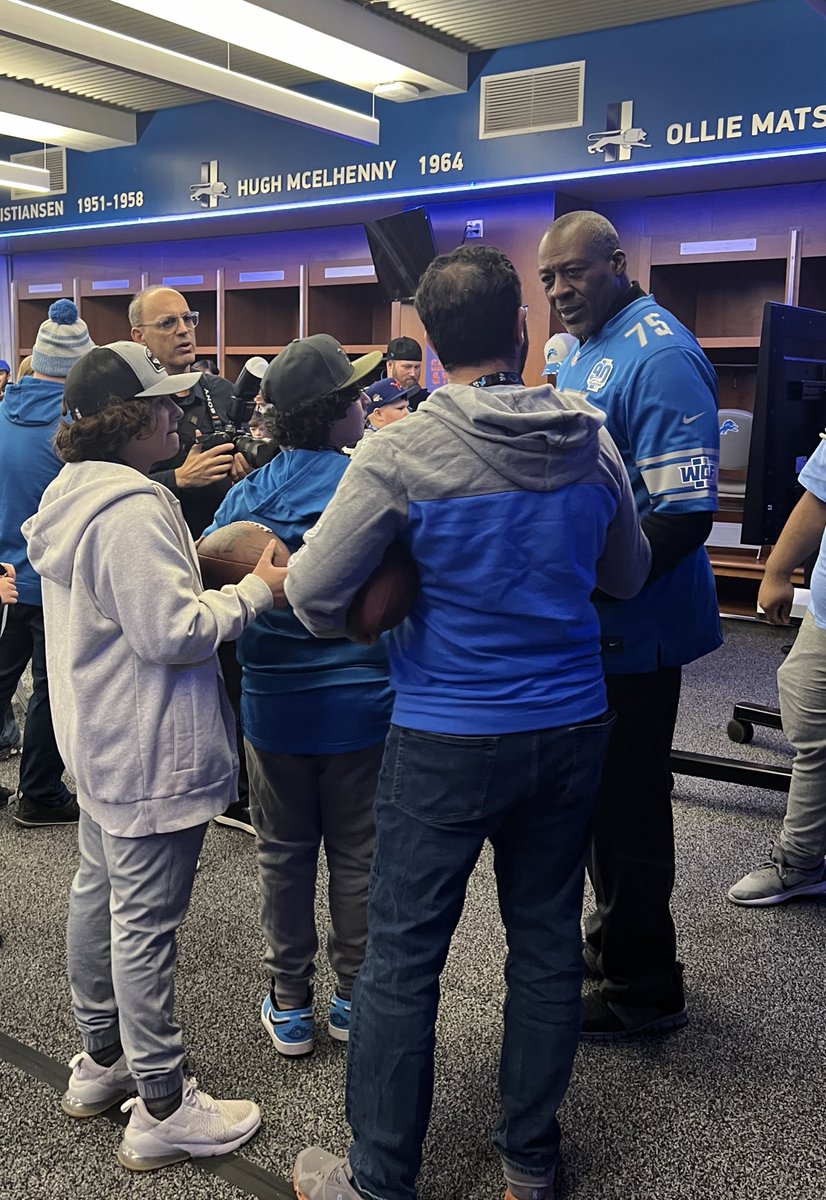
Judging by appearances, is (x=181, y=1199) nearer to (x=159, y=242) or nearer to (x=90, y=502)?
(x=90, y=502)

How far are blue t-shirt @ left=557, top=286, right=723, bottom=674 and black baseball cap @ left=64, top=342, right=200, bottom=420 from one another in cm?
82

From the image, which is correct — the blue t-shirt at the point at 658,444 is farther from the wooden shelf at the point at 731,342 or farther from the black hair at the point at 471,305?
the wooden shelf at the point at 731,342

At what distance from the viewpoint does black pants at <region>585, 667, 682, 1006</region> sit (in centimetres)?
218

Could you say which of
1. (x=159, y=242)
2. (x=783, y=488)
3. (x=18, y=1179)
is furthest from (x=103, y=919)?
(x=159, y=242)

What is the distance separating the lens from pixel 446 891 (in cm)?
156

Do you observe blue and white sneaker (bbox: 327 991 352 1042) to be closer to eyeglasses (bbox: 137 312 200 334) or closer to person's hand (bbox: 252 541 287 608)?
person's hand (bbox: 252 541 287 608)

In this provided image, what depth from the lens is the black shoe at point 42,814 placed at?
11.5ft

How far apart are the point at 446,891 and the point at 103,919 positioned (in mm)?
726

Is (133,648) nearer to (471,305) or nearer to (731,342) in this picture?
(471,305)

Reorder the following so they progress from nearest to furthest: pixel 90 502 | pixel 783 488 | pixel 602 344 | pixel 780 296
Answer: pixel 90 502 < pixel 602 344 < pixel 783 488 < pixel 780 296

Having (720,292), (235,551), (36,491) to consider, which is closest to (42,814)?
(36,491)

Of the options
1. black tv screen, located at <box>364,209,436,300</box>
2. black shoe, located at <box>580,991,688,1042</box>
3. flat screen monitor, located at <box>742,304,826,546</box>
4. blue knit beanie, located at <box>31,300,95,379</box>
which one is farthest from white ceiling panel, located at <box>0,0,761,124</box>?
black shoe, located at <box>580,991,688,1042</box>

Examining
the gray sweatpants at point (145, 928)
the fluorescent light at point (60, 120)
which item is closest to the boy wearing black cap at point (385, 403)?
the gray sweatpants at point (145, 928)

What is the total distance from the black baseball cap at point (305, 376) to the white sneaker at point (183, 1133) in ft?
4.17
